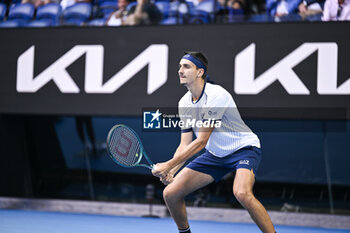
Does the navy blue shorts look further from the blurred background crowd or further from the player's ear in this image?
the blurred background crowd

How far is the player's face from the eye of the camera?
4.90m

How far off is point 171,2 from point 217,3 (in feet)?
2.76

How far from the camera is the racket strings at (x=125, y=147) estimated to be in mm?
4858

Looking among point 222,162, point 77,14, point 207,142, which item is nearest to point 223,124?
point 207,142

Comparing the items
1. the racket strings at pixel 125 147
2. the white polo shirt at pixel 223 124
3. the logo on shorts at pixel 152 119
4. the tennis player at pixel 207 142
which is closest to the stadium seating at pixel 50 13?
the logo on shorts at pixel 152 119

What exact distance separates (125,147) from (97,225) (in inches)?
123

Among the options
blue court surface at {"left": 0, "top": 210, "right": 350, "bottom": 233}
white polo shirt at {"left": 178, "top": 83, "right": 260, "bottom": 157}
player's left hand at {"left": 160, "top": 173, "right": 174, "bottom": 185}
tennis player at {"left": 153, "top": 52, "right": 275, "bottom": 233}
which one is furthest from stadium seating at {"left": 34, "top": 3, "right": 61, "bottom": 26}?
player's left hand at {"left": 160, "top": 173, "right": 174, "bottom": 185}

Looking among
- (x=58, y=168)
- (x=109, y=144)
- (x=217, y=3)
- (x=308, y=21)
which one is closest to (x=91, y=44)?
(x=217, y=3)

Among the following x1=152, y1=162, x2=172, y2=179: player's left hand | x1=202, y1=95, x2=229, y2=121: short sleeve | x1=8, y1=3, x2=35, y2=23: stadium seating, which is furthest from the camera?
x1=8, y1=3, x2=35, y2=23: stadium seating

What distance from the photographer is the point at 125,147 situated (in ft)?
16.4

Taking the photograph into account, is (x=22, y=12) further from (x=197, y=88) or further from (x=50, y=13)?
(x=197, y=88)

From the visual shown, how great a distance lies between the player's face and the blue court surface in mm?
2996

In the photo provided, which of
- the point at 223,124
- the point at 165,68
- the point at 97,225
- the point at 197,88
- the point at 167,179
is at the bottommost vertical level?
the point at 97,225

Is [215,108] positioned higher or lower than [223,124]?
higher
